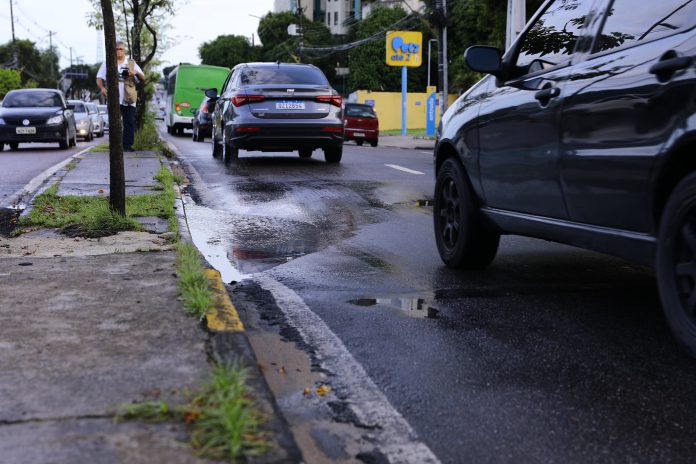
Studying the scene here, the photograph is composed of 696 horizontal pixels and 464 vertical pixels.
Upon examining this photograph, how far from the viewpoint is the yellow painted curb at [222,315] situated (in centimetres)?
371

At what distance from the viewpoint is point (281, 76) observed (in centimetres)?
1397

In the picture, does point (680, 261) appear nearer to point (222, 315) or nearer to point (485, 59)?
point (222, 315)

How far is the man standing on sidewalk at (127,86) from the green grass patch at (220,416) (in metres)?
12.5

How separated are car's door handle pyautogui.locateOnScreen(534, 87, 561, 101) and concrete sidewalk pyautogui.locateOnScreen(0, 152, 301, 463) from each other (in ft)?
6.91

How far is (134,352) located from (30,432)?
0.83 metres

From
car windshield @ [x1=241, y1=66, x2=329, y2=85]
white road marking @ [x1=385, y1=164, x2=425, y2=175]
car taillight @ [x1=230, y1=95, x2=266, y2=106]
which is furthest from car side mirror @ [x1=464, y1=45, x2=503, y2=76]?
car windshield @ [x1=241, y1=66, x2=329, y2=85]

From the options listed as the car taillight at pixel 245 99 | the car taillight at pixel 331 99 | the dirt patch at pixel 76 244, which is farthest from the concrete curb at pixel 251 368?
the car taillight at pixel 331 99

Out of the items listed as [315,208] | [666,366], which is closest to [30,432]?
[666,366]

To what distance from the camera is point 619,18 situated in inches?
164

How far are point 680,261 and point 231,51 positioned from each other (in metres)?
90.5

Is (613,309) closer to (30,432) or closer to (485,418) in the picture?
(485,418)

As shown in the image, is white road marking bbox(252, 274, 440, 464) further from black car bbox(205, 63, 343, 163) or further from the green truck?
the green truck

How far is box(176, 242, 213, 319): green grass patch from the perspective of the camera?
3969 mm

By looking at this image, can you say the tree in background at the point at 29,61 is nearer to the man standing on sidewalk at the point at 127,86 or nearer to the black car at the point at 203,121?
the black car at the point at 203,121
